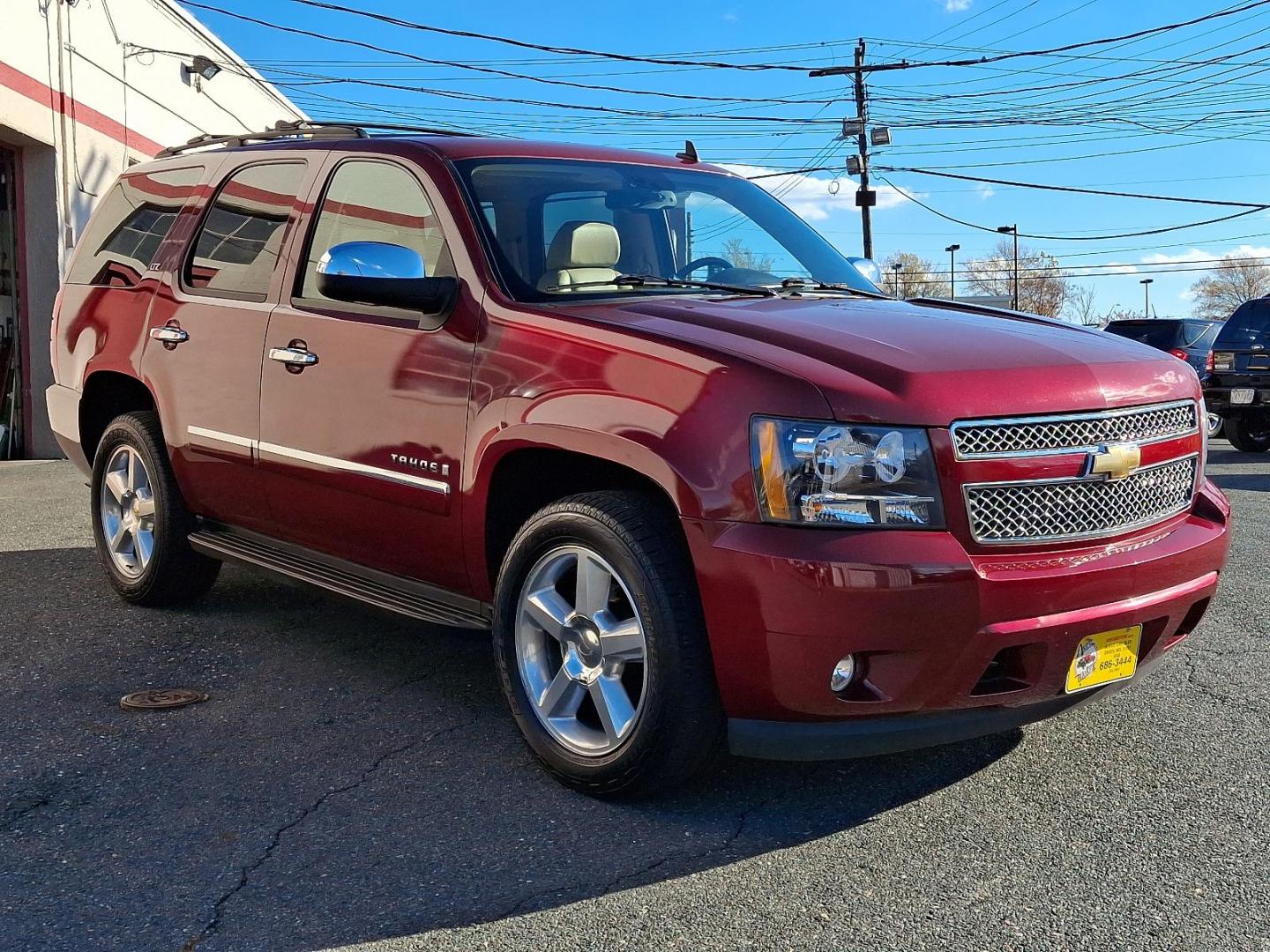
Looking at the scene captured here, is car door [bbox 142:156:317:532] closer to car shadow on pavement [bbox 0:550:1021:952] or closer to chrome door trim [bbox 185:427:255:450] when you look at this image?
chrome door trim [bbox 185:427:255:450]

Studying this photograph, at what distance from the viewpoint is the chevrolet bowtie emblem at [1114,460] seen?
331 cm

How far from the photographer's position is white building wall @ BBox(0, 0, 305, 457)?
1398cm

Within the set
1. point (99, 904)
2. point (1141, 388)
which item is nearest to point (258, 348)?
point (99, 904)

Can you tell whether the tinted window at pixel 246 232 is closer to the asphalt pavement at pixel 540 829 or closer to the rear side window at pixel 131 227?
the rear side window at pixel 131 227

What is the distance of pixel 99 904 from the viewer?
2.92 m

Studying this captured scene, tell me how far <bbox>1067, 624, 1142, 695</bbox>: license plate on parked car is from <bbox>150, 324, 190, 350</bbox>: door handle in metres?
3.56

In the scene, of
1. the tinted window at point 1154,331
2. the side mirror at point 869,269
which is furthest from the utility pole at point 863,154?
the side mirror at point 869,269

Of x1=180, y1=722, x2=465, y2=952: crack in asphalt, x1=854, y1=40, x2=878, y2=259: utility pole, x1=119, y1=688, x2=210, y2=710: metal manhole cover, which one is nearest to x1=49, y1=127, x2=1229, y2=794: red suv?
x1=180, y1=722, x2=465, y2=952: crack in asphalt

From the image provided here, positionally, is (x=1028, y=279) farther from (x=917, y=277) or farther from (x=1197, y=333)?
(x=1197, y=333)

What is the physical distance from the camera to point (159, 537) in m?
5.39

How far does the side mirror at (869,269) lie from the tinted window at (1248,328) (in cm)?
1108

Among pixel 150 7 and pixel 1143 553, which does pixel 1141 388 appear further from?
pixel 150 7

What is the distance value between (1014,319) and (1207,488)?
0.78m

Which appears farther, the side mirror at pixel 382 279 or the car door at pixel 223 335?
the car door at pixel 223 335
